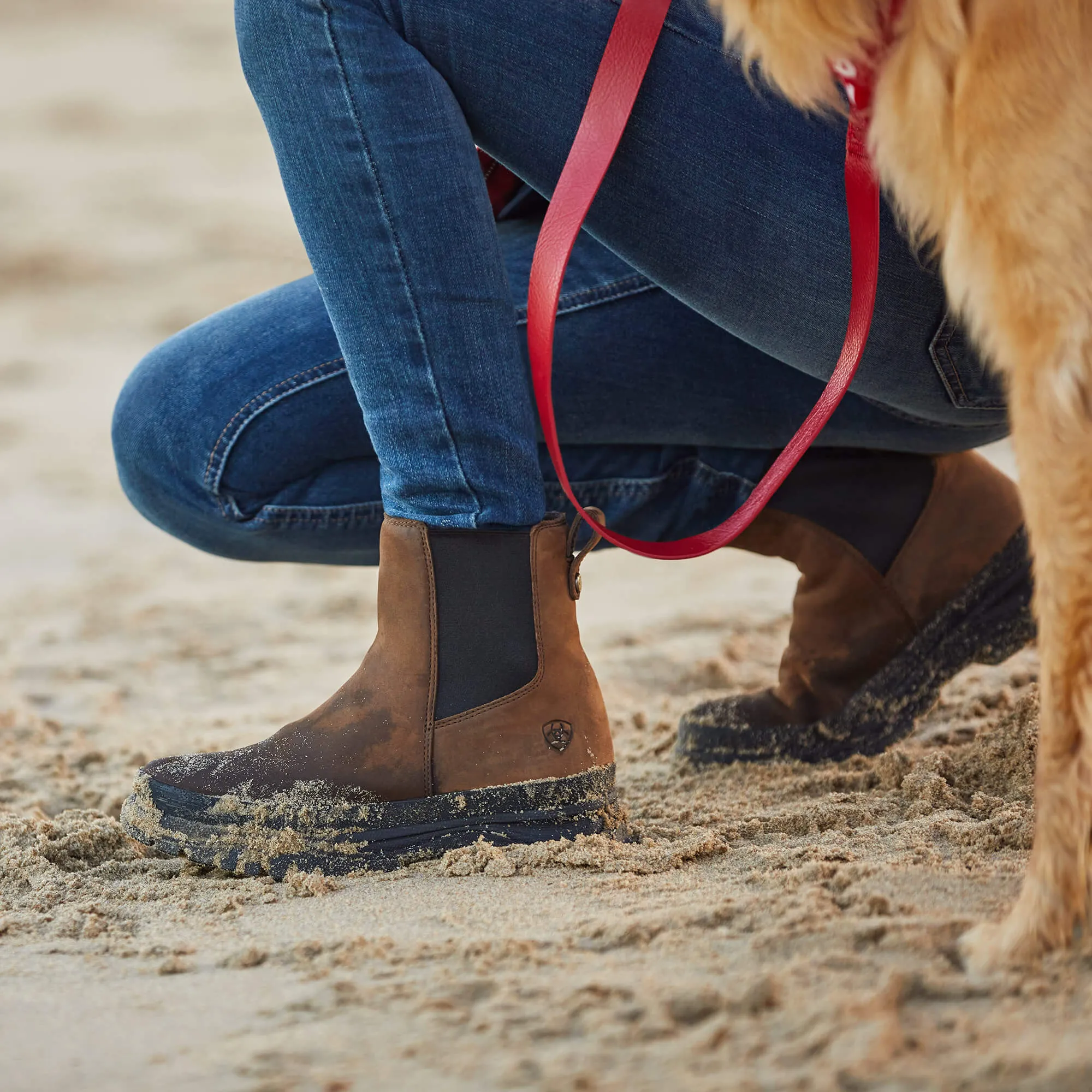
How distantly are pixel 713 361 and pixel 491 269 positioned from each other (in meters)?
0.39

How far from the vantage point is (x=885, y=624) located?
4.83 feet

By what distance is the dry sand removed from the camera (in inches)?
27.5

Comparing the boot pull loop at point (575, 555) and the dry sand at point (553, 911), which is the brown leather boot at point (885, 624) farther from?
the boot pull loop at point (575, 555)

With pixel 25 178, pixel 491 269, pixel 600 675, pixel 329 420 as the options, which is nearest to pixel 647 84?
pixel 491 269

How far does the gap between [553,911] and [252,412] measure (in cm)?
71

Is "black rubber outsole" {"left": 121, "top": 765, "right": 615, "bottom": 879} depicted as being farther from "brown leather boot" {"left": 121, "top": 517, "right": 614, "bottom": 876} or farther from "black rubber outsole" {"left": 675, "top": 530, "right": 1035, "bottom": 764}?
"black rubber outsole" {"left": 675, "top": 530, "right": 1035, "bottom": 764}

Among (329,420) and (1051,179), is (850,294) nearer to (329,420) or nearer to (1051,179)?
(1051,179)

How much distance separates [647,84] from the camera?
1065mm

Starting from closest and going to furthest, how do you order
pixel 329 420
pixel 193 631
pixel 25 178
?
1. pixel 329 420
2. pixel 193 631
3. pixel 25 178

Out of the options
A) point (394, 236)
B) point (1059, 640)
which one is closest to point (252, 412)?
point (394, 236)

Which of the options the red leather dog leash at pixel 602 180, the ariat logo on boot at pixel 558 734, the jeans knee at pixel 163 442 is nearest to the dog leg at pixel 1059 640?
the red leather dog leash at pixel 602 180

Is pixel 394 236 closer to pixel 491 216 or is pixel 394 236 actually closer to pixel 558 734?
pixel 491 216

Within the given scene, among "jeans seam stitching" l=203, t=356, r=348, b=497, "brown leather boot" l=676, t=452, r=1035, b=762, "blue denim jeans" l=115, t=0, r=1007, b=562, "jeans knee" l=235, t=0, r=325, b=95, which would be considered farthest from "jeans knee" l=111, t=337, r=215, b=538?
"brown leather boot" l=676, t=452, r=1035, b=762

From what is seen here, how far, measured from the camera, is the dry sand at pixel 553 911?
0.70 m
